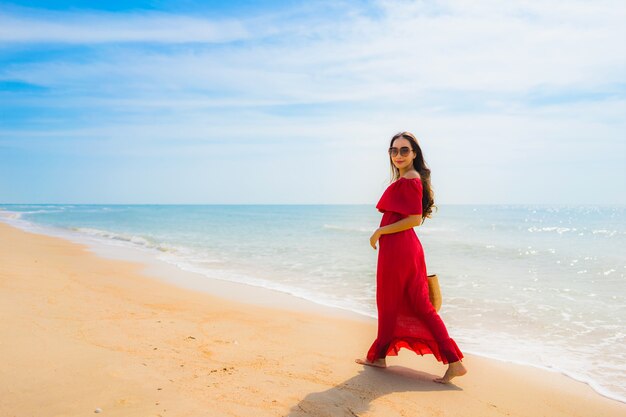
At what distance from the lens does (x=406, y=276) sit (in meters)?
4.11

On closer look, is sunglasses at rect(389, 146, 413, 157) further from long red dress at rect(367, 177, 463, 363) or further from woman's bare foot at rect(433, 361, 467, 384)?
woman's bare foot at rect(433, 361, 467, 384)

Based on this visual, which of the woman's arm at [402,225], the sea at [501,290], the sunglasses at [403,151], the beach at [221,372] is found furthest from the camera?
the sea at [501,290]

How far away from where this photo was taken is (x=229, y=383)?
3721 mm

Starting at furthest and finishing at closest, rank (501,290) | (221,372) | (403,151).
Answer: (501,290) → (403,151) → (221,372)

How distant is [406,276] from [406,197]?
669 mm

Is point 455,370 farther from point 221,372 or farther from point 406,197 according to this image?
point 221,372

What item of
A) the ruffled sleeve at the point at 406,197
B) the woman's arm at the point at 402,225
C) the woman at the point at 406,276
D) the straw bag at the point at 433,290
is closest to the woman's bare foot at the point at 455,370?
the woman at the point at 406,276

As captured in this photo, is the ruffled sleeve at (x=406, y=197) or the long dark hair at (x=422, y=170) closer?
the ruffled sleeve at (x=406, y=197)

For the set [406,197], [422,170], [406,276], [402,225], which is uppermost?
[422,170]

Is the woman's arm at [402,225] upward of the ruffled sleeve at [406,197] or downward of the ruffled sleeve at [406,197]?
downward

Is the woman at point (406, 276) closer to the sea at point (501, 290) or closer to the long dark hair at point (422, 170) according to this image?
the long dark hair at point (422, 170)

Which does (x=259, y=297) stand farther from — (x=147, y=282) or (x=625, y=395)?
(x=625, y=395)

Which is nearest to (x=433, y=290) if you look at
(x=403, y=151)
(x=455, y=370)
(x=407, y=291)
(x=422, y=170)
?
(x=407, y=291)

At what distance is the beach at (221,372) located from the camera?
10.9ft
